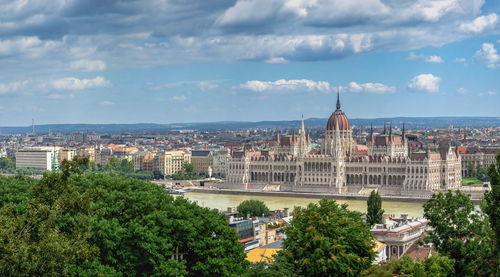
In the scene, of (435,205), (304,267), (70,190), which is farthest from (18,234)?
(435,205)

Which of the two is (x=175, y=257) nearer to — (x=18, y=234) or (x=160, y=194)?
(x=160, y=194)

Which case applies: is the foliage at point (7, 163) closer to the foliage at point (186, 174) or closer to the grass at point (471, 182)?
the foliage at point (186, 174)

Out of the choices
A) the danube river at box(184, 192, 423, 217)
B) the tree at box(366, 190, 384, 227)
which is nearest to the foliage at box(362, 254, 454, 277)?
the tree at box(366, 190, 384, 227)

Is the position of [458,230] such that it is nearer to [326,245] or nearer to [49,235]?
[326,245]

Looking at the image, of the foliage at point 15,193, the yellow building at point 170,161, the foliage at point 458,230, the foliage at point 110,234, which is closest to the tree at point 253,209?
the foliage at point 15,193

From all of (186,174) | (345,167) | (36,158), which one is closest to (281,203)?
(345,167)

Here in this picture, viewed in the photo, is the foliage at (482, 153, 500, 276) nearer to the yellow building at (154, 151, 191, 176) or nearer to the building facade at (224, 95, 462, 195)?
the building facade at (224, 95, 462, 195)
